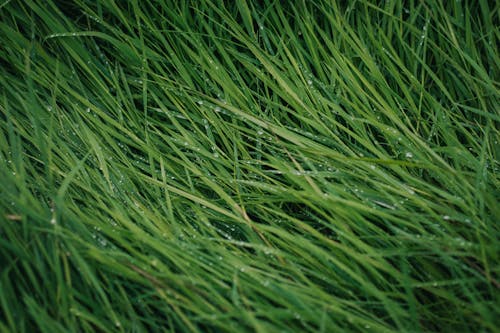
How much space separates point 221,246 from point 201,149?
0.33 metres

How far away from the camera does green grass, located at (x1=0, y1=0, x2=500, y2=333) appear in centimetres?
102

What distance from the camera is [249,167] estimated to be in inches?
51.1

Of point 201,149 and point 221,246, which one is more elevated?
point 201,149

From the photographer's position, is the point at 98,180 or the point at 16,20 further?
the point at 16,20

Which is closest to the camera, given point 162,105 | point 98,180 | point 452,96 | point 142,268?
point 142,268

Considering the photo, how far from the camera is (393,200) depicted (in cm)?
113

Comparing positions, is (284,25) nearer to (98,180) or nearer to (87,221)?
(98,180)

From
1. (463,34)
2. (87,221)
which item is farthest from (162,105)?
(463,34)

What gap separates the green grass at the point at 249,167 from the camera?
1.02 metres

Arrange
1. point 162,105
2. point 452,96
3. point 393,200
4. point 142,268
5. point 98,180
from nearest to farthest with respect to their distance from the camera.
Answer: point 142,268 < point 393,200 < point 98,180 < point 162,105 < point 452,96

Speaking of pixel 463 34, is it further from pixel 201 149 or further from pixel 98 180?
pixel 98 180

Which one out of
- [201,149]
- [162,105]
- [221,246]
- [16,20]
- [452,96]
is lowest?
[452,96]

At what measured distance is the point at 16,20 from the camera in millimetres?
1539

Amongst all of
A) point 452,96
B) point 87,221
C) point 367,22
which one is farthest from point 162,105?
point 452,96
